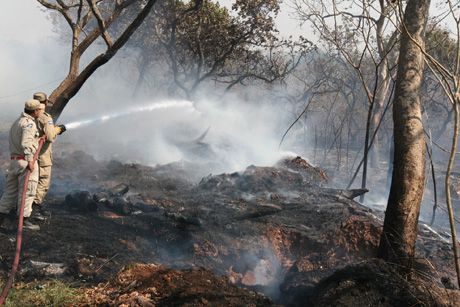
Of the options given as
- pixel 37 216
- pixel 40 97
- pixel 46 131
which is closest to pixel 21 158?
pixel 46 131

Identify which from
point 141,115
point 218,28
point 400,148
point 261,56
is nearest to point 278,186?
point 400,148

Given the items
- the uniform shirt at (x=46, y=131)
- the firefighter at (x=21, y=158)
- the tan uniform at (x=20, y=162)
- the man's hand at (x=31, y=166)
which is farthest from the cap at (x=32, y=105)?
the man's hand at (x=31, y=166)

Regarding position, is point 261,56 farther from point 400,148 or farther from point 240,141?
point 400,148

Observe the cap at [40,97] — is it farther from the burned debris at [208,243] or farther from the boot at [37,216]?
the burned debris at [208,243]

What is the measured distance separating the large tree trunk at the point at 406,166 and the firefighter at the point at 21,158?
4443mm

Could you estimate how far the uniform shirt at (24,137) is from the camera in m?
5.20

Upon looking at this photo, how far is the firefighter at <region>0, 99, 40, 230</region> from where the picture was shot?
206 inches

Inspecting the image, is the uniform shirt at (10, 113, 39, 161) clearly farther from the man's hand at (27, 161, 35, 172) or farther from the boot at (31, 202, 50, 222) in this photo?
the boot at (31, 202, 50, 222)

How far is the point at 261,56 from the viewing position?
18.5 metres

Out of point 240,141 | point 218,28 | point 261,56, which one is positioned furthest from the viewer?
point 261,56

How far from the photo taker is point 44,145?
591cm

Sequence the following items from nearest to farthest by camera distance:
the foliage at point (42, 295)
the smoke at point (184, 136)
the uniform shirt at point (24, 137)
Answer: the foliage at point (42, 295), the uniform shirt at point (24, 137), the smoke at point (184, 136)

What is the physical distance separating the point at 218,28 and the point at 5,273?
43.2 feet

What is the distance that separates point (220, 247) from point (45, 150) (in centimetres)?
301
